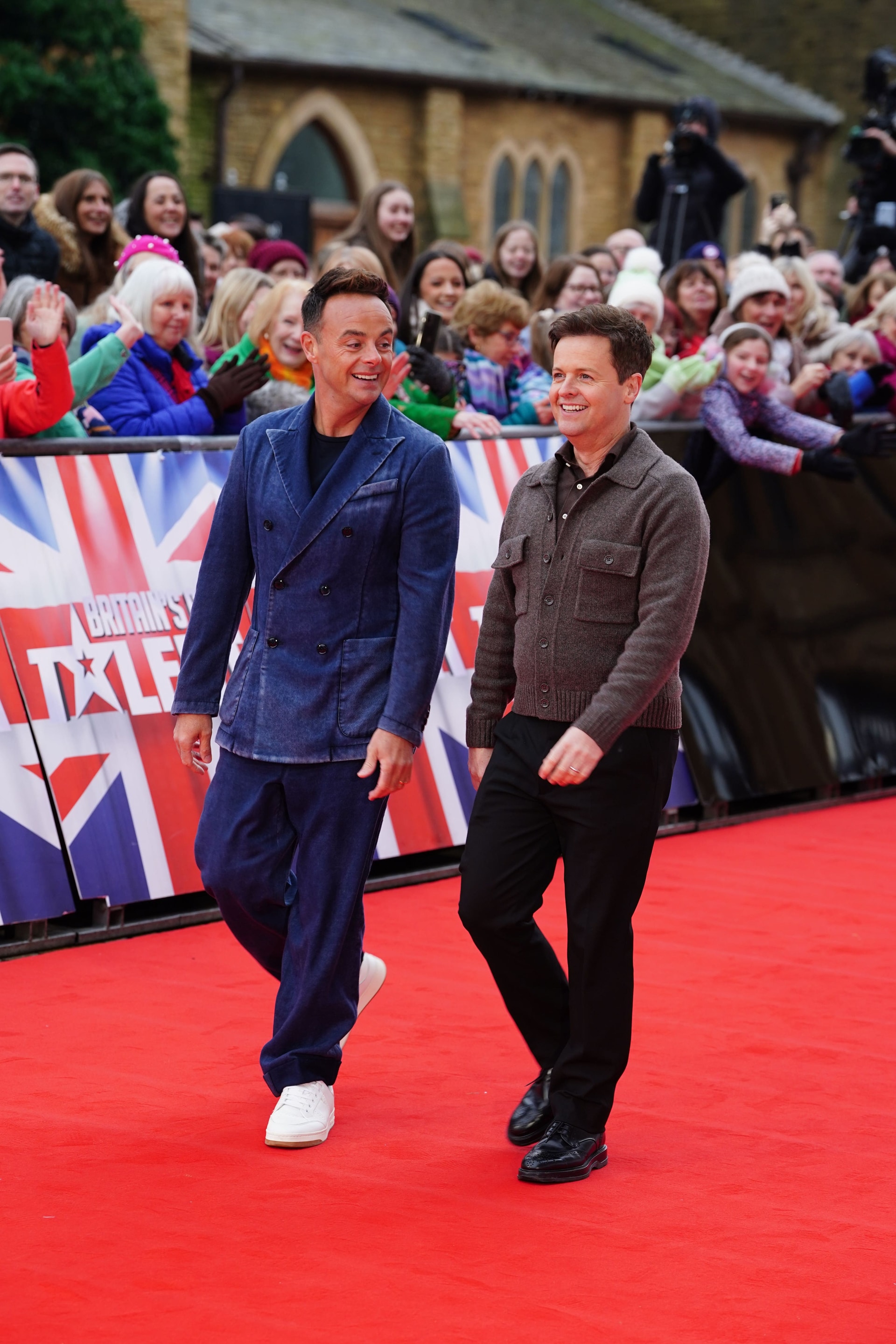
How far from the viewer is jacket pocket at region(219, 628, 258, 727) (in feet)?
15.3

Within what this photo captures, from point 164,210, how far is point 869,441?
3.50 metres

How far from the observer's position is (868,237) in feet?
48.0

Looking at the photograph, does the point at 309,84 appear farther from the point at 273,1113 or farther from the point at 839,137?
the point at 273,1113

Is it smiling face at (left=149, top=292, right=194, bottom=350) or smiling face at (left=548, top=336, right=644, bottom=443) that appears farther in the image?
smiling face at (left=149, top=292, right=194, bottom=350)

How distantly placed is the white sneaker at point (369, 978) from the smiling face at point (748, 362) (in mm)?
4390

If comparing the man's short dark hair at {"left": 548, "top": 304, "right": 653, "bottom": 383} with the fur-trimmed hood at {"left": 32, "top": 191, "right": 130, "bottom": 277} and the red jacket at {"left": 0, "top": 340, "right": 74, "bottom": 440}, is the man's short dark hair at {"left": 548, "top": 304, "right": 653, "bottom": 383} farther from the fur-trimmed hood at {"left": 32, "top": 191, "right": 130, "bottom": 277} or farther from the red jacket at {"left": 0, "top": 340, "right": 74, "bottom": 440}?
the fur-trimmed hood at {"left": 32, "top": 191, "right": 130, "bottom": 277}

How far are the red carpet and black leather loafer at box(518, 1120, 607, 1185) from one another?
0.12ft

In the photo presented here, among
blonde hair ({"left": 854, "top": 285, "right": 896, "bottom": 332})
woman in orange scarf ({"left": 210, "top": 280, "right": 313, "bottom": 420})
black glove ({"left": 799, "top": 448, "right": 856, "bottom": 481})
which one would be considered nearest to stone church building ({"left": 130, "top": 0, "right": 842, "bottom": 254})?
blonde hair ({"left": 854, "top": 285, "right": 896, "bottom": 332})

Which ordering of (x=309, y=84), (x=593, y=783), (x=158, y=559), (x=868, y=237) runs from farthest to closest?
(x=309, y=84) < (x=868, y=237) < (x=158, y=559) < (x=593, y=783)

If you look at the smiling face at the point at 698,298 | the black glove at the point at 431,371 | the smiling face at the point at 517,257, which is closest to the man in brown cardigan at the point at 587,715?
the black glove at the point at 431,371

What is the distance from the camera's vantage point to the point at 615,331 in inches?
171

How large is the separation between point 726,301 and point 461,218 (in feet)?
77.5

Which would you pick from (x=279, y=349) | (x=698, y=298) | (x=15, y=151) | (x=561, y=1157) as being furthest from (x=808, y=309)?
(x=561, y=1157)

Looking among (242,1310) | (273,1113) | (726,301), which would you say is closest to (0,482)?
(273,1113)
